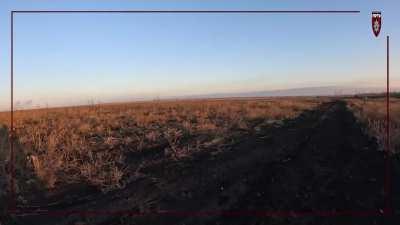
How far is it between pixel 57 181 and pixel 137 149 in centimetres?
374

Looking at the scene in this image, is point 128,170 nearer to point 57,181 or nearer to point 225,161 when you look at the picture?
point 57,181

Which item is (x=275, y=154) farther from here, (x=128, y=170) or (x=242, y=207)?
(x=242, y=207)

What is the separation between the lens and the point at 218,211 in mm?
7910

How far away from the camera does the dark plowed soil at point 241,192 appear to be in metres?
7.75

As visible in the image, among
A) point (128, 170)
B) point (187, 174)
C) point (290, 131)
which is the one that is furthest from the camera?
point (290, 131)

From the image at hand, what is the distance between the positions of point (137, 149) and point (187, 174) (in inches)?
153

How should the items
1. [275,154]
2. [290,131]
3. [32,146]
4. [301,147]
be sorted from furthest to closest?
[290,131] < [32,146] < [301,147] < [275,154]

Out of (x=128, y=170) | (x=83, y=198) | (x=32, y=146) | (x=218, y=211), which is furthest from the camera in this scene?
(x=32, y=146)

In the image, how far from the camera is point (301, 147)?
13.9 metres

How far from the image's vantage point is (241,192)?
895 cm

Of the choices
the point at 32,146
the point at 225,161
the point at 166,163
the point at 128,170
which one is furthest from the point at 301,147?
the point at 32,146

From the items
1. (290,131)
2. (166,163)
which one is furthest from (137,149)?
(290,131)

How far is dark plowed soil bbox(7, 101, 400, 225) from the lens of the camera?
7754 millimetres

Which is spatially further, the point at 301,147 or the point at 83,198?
the point at 301,147
